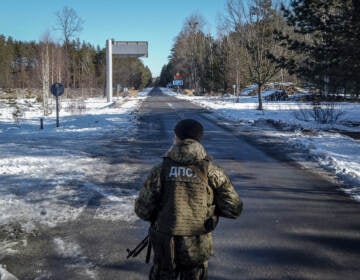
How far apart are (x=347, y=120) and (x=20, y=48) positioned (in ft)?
279

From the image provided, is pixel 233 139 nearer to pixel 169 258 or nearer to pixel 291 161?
pixel 291 161

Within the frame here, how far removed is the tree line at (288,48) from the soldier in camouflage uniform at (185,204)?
12.5m

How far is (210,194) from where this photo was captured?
115 inches

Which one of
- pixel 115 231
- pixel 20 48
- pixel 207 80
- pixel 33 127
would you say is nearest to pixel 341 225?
pixel 115 231

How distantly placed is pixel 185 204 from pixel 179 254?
365mm

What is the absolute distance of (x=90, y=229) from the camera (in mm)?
5438

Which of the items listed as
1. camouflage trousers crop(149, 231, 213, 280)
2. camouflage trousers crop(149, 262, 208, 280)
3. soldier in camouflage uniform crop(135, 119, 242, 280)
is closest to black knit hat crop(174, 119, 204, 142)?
soldier in camouflage uniform crop(135, 119, 242, 280)

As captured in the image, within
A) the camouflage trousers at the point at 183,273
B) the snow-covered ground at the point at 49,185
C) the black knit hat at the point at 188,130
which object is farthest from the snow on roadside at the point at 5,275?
the black knit hat at the point at 188,130

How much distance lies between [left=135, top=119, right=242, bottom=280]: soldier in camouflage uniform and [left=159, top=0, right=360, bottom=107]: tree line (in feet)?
40.9

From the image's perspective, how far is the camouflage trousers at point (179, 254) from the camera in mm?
2858

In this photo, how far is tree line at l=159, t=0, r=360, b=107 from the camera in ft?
47.3

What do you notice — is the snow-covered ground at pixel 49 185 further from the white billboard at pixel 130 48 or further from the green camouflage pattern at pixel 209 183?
the white billboard at pixel 130 48

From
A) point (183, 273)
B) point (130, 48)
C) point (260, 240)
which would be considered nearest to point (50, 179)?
point (260, 240)

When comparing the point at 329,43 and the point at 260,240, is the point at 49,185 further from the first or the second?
the point at 329,43
